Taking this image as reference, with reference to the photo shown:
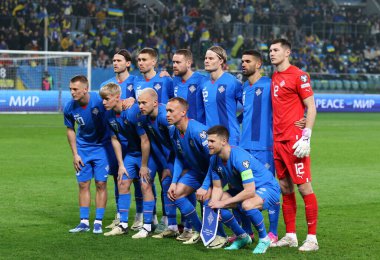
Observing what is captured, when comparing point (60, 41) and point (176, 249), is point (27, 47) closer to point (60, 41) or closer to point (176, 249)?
point (60, 41)

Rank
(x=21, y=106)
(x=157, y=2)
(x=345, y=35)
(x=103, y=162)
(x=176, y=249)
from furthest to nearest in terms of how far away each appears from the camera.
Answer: (x=345, y=35) → (x=157, y=2) → (x=21, y=106) → (x=103, y=162) → (x=176, y=249)

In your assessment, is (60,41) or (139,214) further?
(60,41)

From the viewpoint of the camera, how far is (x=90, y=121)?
942 centimetres

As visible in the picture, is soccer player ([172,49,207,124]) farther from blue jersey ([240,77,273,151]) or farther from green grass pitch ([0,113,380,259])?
green grass pitch ([0,113,380,259])

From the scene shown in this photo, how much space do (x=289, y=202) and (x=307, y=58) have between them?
3408 cm

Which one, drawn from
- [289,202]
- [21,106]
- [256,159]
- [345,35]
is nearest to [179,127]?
[256,159]

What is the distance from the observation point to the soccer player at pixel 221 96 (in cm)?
911

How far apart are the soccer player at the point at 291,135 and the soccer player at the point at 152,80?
1.82 meters

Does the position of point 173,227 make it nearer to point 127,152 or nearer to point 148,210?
point 148,210

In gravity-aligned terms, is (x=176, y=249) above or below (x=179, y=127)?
below

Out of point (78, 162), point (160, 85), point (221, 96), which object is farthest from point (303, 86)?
point (78, 162)

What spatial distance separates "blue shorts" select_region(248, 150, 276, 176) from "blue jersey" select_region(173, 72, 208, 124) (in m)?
1.06

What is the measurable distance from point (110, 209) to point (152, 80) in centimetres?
222

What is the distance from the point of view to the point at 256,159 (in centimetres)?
828
